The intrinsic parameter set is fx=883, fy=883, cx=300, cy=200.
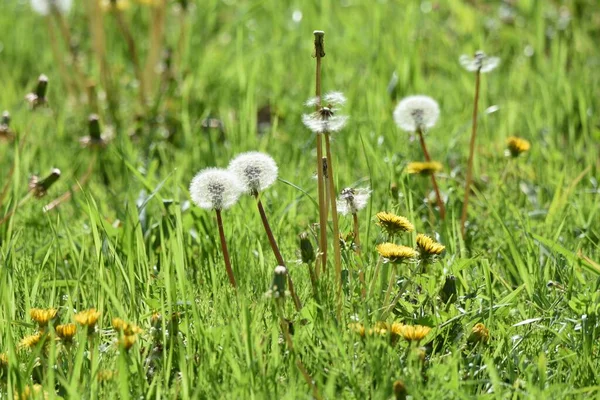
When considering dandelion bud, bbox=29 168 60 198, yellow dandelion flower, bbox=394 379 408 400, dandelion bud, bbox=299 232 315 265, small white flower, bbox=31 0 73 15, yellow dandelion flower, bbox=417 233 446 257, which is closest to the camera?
yellow dandelion flower, bbox=394 379 408 400

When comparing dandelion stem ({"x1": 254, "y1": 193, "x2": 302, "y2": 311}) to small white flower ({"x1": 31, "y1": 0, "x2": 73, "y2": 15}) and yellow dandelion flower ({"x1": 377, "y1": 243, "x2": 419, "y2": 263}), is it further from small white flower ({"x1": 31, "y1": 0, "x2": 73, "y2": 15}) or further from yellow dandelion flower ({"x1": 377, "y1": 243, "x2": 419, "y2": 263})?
small white flower ({"x1": 31, "y1": 0, "x2": 73, "y2": 15})

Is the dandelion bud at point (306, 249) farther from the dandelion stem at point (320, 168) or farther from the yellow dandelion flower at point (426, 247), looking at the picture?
the yellow dandelion flower at point (426, 247)

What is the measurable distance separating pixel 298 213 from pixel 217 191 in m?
0.83

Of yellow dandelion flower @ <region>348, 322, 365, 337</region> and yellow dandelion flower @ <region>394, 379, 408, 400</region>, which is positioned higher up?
yellow dandelion flower @ <region>348, 322, 365, 337</region>

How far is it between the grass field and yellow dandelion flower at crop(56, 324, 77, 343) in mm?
30

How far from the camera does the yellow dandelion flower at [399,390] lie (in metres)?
1.54

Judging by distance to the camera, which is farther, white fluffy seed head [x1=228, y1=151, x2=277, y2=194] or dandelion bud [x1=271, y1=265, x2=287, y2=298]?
white fluffy seed head [x1=228, y1=151, x2=277, y2=194]

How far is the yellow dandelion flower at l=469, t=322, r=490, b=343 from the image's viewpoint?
178 centimetres

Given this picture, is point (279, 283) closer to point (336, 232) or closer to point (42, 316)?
point (336, 232)

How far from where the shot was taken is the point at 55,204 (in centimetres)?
253

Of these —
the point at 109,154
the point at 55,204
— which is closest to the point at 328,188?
the point at 55,204

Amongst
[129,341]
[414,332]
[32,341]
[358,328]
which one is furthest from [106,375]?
[414,332]

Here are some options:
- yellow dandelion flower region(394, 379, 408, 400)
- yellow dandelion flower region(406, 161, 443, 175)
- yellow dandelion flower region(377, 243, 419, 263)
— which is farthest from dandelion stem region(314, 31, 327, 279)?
yellow dandelion flower region(406, 161, 443, 175)

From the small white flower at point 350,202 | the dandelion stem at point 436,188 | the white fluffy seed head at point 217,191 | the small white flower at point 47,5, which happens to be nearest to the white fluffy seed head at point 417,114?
the dandelion stem at point 436,188
